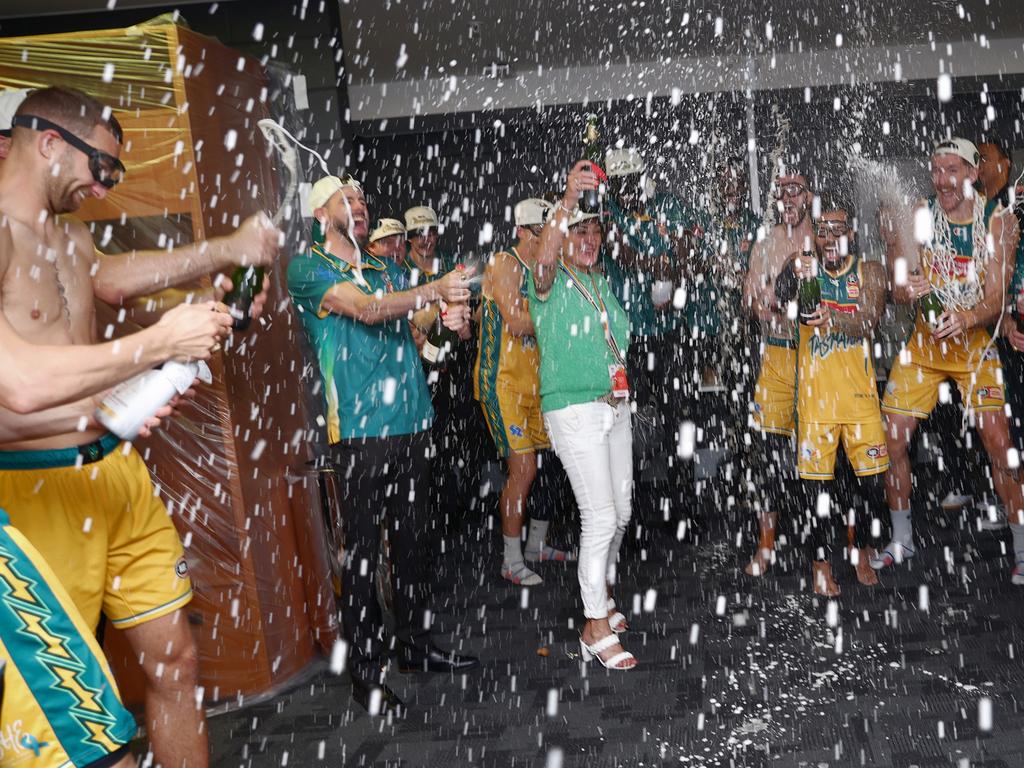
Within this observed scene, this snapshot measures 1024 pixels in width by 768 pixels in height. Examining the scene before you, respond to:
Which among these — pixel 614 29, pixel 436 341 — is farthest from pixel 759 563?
pixel 614 29

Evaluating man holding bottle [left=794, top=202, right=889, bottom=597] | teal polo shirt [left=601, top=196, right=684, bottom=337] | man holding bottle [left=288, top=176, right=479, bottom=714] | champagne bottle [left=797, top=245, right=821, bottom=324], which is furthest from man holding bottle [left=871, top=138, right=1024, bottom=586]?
man holding bottle [left=288, top=176, right=479, bottom=714]

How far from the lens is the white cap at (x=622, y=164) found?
447 centimetres

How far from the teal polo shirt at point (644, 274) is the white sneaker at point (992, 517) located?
189cm

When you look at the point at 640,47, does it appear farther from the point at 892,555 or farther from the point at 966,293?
the point at 892,555

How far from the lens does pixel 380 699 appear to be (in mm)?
3273

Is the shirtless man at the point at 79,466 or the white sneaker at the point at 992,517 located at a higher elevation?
the shirtless man at the point at 79,466

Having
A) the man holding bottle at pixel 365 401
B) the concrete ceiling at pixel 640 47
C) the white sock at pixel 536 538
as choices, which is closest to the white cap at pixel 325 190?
the man holding bottle at pixel 365 401

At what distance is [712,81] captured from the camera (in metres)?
8.77

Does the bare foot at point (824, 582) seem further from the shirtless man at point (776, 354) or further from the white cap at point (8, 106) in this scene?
the white cap at point (8, 106)

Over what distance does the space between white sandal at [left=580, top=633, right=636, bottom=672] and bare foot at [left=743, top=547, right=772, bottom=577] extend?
3.68ft

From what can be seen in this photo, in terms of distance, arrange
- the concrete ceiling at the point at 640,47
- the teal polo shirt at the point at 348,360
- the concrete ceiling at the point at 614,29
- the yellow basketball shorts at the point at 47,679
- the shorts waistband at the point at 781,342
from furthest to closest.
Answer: the concrete ceiling at the point at 640,47 → the concrete ceiling at the point at 614,29 → the shorts waistband at the point at 781,342 → the teal polo shirt at the point at 348,360 → the yellow basketball shorts at the point at 47,679

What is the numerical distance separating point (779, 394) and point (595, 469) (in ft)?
4.16

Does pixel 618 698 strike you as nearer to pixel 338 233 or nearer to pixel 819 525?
pixel 819 525

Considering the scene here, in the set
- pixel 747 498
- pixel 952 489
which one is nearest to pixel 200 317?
pixel 747 498
